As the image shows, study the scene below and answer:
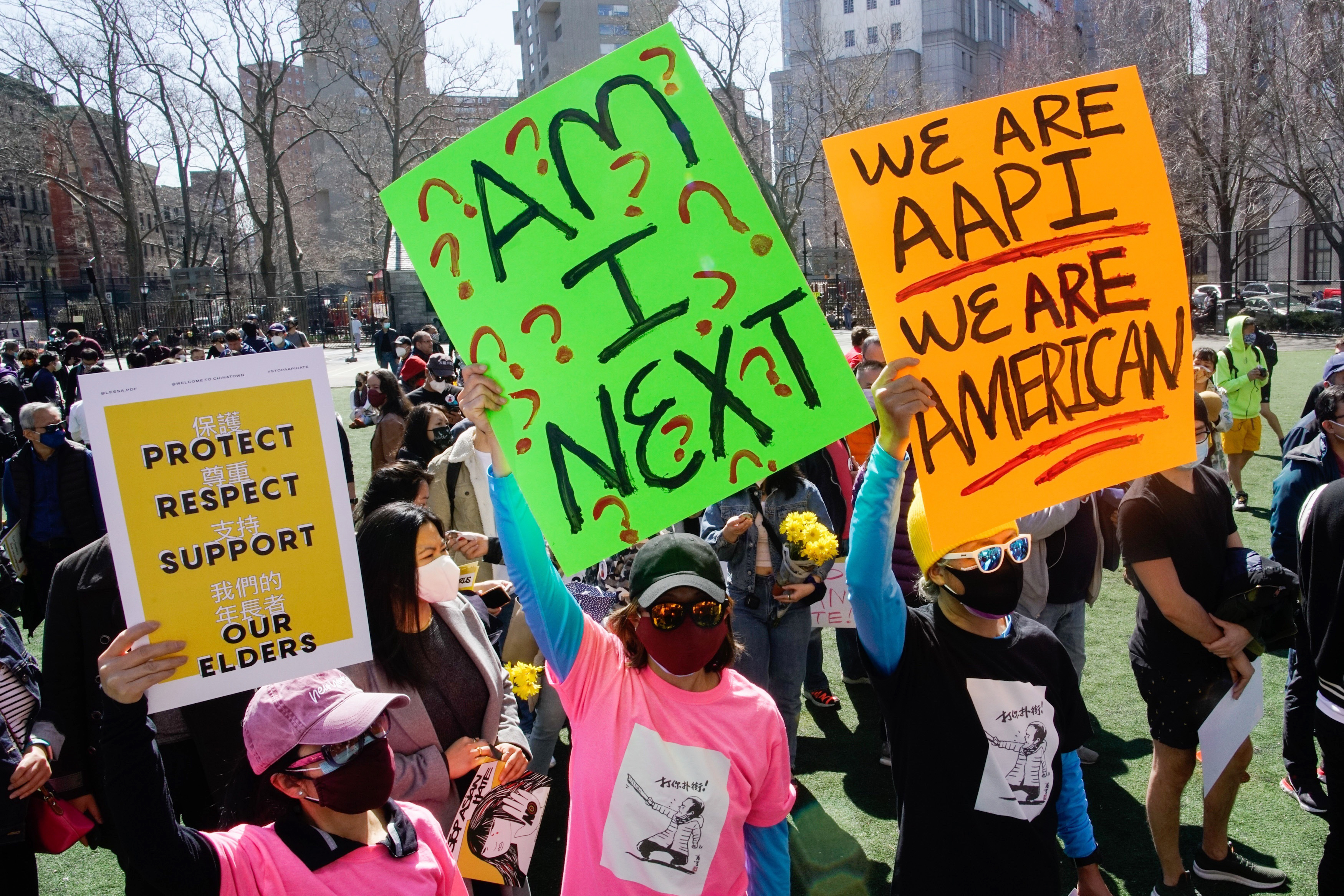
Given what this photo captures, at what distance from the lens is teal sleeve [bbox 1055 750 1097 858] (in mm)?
2713

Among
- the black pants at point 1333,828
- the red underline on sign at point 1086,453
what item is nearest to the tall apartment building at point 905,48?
the black pants at point 1333,828

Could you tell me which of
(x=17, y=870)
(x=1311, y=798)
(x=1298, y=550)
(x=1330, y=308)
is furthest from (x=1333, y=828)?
(x=1330, y=308)

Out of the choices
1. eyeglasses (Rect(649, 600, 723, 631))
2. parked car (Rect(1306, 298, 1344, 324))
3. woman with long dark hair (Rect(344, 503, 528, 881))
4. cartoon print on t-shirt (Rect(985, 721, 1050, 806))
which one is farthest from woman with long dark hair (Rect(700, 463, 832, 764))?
parked car (Rect(1306, 298, 1344, 324))

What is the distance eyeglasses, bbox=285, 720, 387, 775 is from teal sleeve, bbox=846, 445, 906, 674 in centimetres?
118

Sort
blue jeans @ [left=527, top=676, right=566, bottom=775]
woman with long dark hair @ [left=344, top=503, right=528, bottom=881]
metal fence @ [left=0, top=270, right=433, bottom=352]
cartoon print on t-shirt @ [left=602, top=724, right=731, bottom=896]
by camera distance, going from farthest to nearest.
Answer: metal fence @ [left=0, top=270, right=433, bottom=352], blue jeans @ [left=527, top=676, right=566, bottom=775], woman with long dark hair @ [left=344, top=503, right=528, bottom=881], cartoon print on t-shirt @ [left=602, top=724, right=731, bottom=896]

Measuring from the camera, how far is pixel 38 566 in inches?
277

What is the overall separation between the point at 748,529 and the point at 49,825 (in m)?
2.96

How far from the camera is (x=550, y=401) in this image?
2.36 metres

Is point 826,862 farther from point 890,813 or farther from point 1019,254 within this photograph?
point 1019,254

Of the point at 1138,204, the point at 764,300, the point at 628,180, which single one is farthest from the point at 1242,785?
the point at 628,180

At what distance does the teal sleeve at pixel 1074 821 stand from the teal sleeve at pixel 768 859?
0.82m

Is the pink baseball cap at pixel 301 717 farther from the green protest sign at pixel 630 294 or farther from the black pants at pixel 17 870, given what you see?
the black pants at pixel 17 870

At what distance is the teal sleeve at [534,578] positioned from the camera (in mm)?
2420

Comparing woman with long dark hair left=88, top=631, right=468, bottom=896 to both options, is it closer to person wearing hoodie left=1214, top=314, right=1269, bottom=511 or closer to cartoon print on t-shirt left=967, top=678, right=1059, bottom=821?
cartoon print on t-shirt left=967, top=678, right=1059, bottom=821
